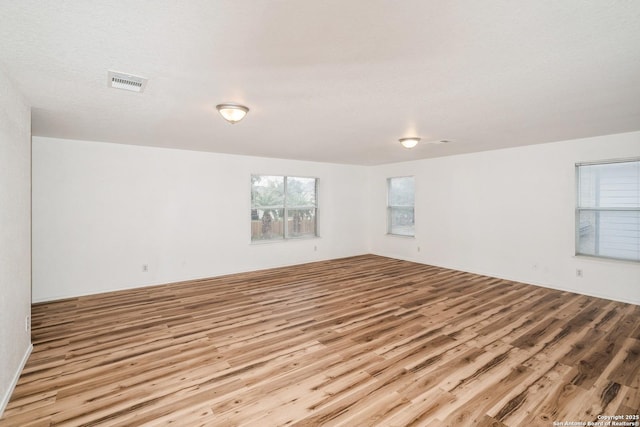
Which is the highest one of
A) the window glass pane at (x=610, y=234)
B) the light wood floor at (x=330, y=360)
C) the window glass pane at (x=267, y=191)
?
the window glass pane at (x=267, y=191)

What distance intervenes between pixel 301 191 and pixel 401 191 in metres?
2.57

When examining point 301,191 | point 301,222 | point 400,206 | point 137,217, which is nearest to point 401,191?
point 400,206

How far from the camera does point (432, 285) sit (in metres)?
5.18

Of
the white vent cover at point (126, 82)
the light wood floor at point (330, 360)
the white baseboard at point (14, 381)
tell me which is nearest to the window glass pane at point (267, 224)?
the light wood floor at point (330, 360)

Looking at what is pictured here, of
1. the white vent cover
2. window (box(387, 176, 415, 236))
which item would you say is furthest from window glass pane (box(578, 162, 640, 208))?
the white vent cover

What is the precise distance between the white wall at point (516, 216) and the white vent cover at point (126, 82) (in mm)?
5734

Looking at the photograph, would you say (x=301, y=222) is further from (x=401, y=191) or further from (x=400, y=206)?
(x=401, y=191)

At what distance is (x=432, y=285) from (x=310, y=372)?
10.8 feet

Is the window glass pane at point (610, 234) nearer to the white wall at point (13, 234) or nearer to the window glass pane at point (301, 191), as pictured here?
the window glass pane at point (301, 191)

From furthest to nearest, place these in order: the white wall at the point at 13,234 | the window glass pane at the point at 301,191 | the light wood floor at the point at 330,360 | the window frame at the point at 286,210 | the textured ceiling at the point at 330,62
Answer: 1. the window glass pane at the point at 301,191
2. the window frame at the point at 286,210
3. the white wall at the point at 13,234
4. the light wood floor at the point at 330,360
5. the textured ceiling at the point at 330,62

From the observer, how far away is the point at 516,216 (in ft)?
17.6

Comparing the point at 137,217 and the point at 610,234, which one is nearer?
the point at 610,234

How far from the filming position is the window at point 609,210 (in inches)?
171

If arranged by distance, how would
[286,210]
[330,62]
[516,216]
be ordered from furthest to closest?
[286,210] → [516,216] → [330,62]
